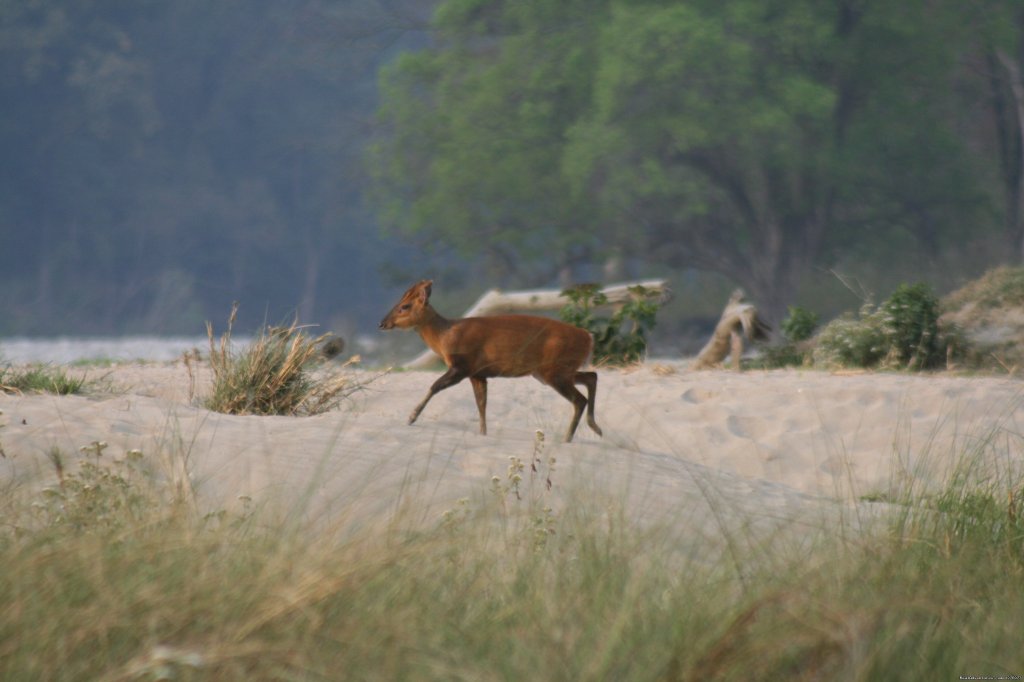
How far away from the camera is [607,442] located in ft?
22.1

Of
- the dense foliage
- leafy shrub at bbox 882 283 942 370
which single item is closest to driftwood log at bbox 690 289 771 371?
leafy shrub at bbox 882 283 942 370

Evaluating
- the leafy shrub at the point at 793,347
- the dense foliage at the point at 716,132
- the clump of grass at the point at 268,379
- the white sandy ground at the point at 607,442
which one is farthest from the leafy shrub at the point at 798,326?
the dense foliage at the point at 716,132

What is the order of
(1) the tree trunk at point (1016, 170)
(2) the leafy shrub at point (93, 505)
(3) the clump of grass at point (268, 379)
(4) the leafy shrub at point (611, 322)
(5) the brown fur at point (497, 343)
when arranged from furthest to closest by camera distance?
(1) the tree trunk at point (1016, 170)
(4) the leafy shrub at point (611, 322)
(3) the clump of grass at point (268, 379)
(5) the brown fur at point (497, 343)
(2) the leafy shrub at point (93, 505)

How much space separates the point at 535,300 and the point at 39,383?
7.36 m

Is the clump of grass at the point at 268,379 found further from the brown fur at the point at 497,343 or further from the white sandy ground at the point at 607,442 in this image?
the brown fur at the point at 497,343

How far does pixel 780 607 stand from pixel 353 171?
1189 inches

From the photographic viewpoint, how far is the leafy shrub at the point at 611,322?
39.5 feet

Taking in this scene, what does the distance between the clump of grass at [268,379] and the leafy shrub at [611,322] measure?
4462 mm

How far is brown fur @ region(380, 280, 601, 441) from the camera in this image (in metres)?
5.91

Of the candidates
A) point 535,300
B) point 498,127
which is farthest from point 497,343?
point 498,127

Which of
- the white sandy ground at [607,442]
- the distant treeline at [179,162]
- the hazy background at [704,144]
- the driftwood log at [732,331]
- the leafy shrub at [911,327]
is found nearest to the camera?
the white sandy ground at [607,442]

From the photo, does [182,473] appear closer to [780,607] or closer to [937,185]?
[780,607]

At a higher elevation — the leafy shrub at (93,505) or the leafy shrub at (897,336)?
the leafy shrub at (897,336)

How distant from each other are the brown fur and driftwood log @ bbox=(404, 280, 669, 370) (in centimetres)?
737
